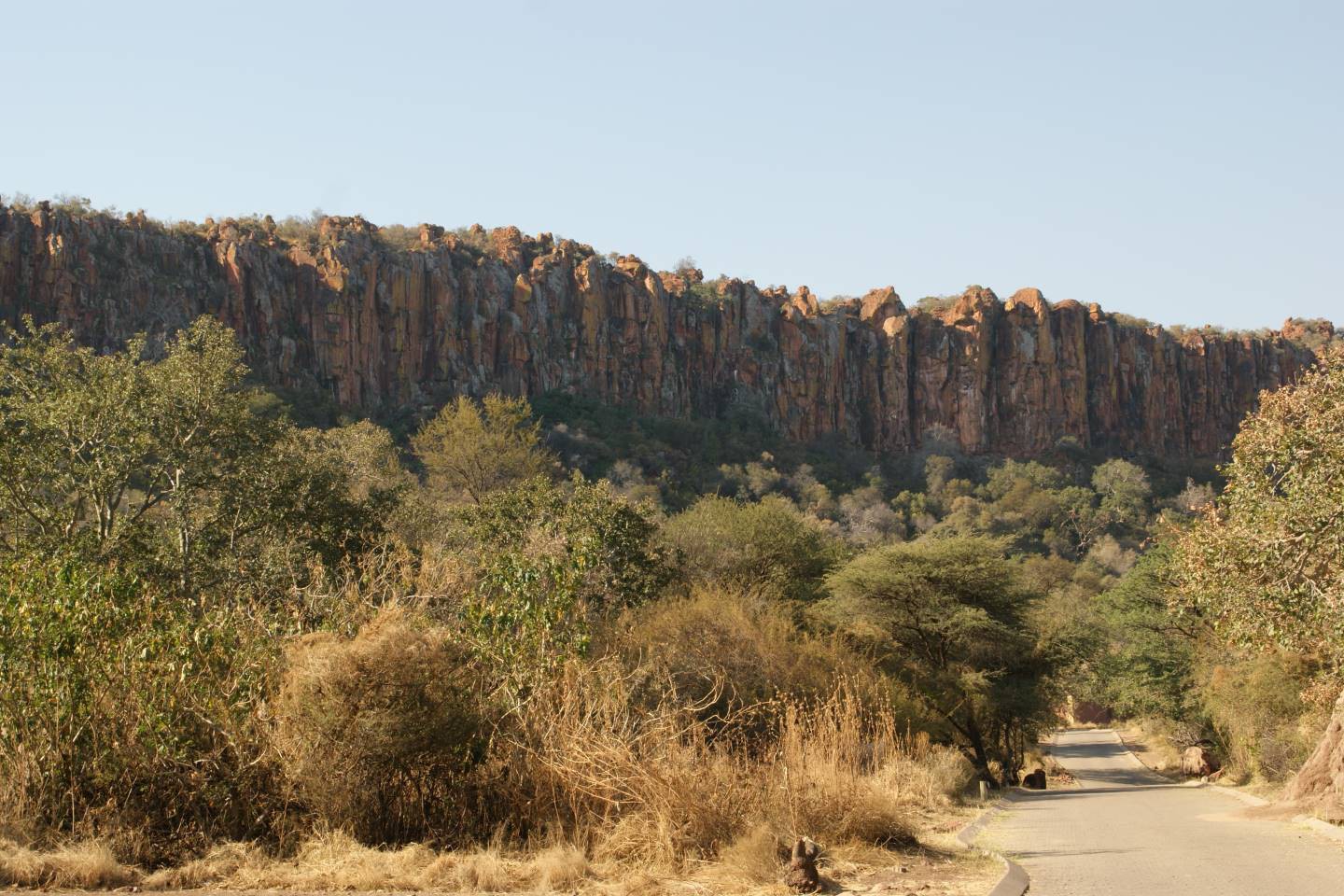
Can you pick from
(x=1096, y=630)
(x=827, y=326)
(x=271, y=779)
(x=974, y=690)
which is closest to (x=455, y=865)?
(x=271, y=779)

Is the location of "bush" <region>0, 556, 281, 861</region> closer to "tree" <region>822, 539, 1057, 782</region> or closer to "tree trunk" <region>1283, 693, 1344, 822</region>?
"tree trunk" <region>1283, 693, 1344, 822</region>

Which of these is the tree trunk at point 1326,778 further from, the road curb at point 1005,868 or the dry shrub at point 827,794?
the dry shrub at point 827,794

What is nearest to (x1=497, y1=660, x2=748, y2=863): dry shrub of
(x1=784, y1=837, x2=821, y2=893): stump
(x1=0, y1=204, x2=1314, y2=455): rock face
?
(x1=784, y1=837, x2=821, y2=893): stump

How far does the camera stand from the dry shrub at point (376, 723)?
8977 millimetres

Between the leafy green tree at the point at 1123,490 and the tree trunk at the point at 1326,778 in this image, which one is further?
the leafy green tree at the point at 1123,490

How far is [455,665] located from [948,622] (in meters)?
20.0

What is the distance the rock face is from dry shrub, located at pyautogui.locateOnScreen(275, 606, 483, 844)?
65.9m

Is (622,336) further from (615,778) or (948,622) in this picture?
(615,778)

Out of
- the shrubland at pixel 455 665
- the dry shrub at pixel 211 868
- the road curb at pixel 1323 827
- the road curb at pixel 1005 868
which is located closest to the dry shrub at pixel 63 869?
the shrubland at pixel 455 665

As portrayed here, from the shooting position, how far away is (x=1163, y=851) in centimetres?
1036

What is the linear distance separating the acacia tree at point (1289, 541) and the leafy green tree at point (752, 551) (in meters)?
15.4

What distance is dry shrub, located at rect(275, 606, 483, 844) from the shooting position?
898 cm

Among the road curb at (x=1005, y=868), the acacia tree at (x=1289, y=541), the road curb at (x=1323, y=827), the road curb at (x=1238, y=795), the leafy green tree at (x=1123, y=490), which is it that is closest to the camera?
the road curb at (x=1005, y=868)

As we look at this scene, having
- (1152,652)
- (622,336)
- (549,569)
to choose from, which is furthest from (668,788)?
(622,336)
